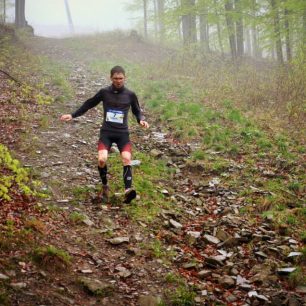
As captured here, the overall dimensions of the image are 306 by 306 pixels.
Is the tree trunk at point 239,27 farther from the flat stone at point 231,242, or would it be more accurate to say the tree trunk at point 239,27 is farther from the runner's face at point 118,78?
the flat stone at point 231,242

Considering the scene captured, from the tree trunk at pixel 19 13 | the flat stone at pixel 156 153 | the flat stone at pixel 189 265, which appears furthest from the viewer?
the tree trunk at pixel 19 13

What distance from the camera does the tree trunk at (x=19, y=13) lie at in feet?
96.4

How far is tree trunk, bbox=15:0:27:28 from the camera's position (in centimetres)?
2939

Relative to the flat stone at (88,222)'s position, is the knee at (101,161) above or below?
above

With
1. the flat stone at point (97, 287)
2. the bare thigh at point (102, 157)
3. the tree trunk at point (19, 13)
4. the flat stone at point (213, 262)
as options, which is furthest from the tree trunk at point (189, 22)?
the flat stone at point (97, 287)

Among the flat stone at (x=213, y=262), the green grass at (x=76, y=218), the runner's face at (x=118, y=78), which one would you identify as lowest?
the flat stone at (x=213, y=262)

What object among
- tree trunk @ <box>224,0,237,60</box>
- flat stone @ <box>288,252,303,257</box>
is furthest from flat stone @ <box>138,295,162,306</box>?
tree trunk @ <box>224,0,237,60</box>

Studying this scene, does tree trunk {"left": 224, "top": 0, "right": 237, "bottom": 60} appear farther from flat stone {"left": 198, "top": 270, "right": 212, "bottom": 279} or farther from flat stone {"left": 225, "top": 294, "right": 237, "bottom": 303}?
flat stone {"left": 225, "top": 294, "right": 237, "bottom": 303}

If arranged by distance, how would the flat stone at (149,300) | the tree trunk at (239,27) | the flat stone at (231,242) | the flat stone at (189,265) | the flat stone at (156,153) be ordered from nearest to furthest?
the flat stone at (149,300), the flat stone at (189,265), the flat stone at (231,242), the flat stone at (156,153), the tree trunk at (239,27)

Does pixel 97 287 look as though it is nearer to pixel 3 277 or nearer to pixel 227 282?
pixel 3 277

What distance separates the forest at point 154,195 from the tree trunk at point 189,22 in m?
8.65

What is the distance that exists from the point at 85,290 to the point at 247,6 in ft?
70.1

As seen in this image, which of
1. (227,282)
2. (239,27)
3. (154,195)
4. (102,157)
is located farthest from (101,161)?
(239,27)

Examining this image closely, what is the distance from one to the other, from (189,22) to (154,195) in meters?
23.9
